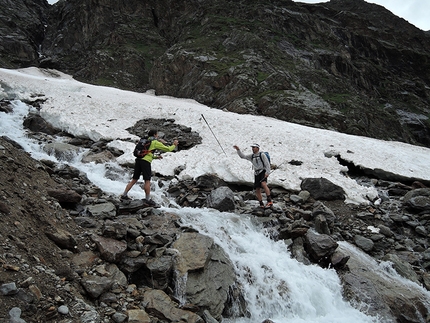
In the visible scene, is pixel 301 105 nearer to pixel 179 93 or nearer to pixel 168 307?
pixel 179 93

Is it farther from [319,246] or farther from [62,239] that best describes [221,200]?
[62,239]

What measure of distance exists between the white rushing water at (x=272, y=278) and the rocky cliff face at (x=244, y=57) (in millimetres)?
27744

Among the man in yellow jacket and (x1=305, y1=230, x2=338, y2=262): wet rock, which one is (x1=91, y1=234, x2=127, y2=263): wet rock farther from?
(x1=305, y1=230, x2=338, y2=262): wet rock

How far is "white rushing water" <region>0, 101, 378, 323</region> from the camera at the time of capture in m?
7.92

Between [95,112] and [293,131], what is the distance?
51.1 feet

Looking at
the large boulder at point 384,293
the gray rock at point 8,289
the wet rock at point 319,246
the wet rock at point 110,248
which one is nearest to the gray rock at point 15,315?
the gray rock at point 8,289

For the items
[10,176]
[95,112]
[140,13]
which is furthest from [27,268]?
[140,13]

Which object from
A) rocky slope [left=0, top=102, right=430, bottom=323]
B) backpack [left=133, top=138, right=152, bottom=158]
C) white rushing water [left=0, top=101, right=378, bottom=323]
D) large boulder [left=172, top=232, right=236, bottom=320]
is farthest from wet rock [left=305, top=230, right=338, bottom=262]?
backpack [left=133, top=138, right=152, bottom=158]

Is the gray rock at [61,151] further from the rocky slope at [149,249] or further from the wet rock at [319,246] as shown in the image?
the wet rock at [319,246]

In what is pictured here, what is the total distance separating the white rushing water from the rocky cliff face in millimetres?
27744

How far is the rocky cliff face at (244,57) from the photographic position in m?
41.4

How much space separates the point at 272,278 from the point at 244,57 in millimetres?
46227

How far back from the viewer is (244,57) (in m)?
49.3

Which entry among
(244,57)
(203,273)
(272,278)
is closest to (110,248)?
(203,273)
